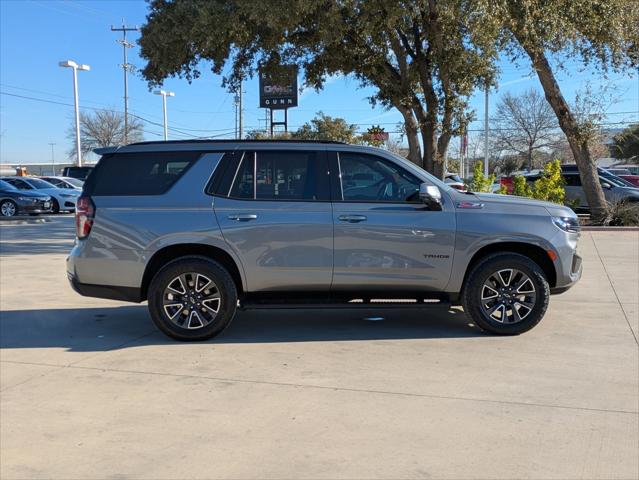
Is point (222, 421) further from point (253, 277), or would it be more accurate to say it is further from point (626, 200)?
→ point (626, 200)

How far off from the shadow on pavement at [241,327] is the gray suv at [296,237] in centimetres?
40

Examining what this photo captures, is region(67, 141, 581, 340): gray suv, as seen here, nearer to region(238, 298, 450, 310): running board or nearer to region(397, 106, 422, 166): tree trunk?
region(238, 298, 450, 310): running board

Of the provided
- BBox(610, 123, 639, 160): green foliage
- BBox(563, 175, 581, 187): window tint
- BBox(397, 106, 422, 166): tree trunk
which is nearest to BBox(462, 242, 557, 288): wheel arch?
BBox(397, 106, 422, 166): tree trunk

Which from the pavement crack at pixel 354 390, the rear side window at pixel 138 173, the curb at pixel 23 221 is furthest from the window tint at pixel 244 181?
the curb at pixel 23 221

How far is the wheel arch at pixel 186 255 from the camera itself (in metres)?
5.84

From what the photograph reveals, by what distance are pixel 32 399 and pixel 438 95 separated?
12813 millimetres

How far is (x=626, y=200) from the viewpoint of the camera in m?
18.3

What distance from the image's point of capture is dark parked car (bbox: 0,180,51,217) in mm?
22156

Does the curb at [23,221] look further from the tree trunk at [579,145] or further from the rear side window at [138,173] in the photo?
the tree trunk at [579,145]

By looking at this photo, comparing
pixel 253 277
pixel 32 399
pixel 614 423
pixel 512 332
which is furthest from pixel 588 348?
pixel 32 399

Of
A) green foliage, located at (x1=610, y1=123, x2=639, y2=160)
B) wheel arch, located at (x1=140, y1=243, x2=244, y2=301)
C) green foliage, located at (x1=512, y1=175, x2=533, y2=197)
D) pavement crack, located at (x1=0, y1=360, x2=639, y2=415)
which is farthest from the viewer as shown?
green foliage, located at (x1=610, y1=123, x2=639, y2=160)

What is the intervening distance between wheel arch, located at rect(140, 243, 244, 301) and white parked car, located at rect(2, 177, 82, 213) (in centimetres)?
1958

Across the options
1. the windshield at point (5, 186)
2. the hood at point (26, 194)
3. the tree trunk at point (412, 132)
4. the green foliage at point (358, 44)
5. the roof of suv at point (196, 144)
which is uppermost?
the green foliage at point (358, 44)

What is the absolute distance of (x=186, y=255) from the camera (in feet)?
19.3
